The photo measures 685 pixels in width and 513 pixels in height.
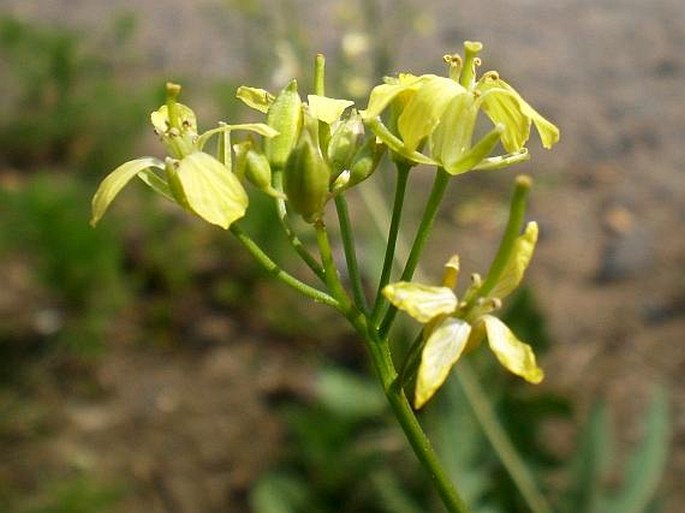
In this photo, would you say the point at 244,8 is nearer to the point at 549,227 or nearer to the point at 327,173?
the point at 549,227

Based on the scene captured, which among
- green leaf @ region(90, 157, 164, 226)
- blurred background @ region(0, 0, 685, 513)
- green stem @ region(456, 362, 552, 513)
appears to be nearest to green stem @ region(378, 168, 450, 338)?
green leaf @ region(90, 157, 164, 226)

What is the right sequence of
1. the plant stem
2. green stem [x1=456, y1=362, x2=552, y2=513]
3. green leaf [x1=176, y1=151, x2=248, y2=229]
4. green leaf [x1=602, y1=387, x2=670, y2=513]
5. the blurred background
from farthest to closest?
the blurred background < green leaf [x1=602, y1=387, x2=670, y2=513] < green stem [x1=456, y1=362, x2=552, y2=513] < green leaf [x1=176, y1=151, x2=248, y2=229] < the plant stem

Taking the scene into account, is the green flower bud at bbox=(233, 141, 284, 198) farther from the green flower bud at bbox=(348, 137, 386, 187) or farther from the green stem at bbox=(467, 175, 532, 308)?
the green stem at bbox=(467, 175, 532, 308)

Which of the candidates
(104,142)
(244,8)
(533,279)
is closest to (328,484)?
(533,279)

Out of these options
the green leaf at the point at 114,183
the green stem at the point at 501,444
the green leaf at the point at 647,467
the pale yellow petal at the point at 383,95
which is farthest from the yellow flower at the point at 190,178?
the green leaf at the point at 647,467

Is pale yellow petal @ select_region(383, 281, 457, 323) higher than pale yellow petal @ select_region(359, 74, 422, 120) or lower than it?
lower

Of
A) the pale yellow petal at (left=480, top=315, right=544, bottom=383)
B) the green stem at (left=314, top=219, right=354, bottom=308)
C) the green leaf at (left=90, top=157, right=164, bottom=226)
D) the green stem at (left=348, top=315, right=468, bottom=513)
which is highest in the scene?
the green leaf at (left=90, top=157, right=164, bottom=226)

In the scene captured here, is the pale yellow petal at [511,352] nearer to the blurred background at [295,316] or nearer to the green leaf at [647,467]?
the blurred background at [295,316]
